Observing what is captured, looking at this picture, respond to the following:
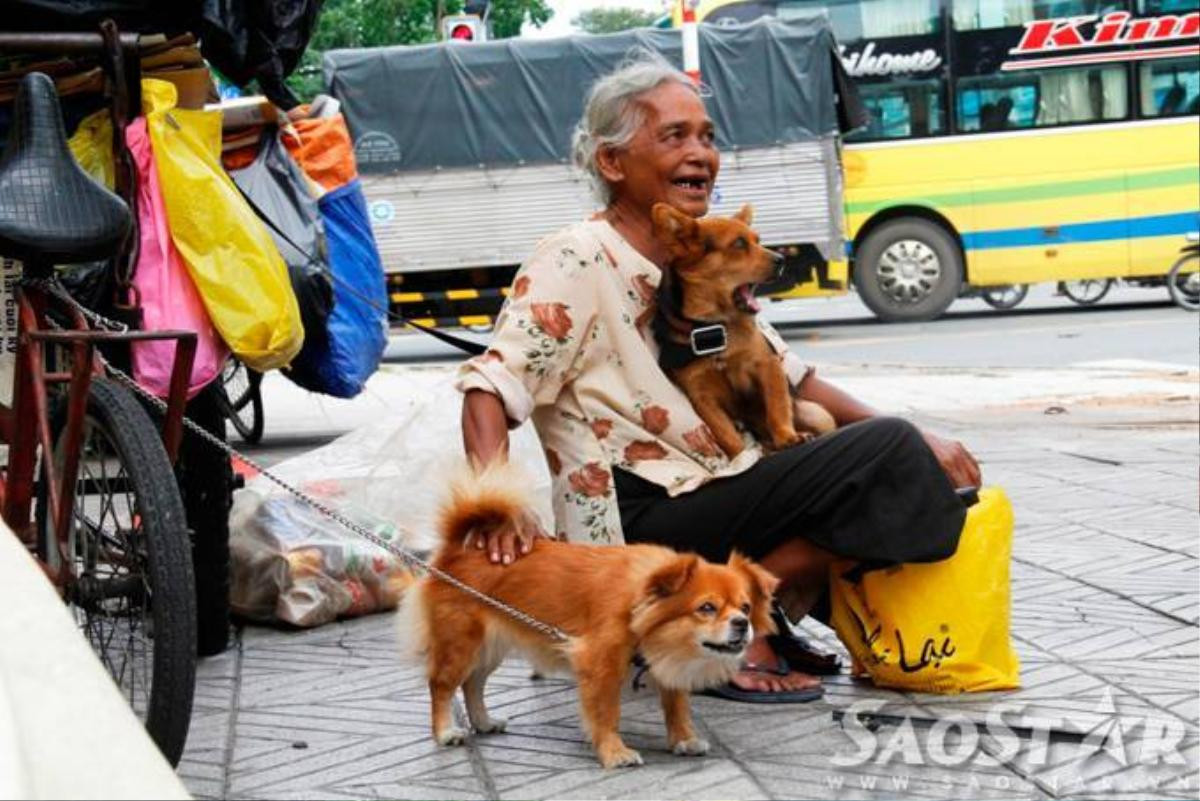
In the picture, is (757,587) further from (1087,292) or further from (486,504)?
(1087,292)

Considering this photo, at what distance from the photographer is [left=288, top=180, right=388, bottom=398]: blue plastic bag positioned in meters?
5.90

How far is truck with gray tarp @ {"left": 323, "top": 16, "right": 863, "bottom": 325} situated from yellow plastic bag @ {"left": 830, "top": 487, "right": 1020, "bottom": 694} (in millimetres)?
15074

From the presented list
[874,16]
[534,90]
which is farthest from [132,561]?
[874,16]

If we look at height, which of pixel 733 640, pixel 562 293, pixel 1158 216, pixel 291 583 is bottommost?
pixel 1158 216

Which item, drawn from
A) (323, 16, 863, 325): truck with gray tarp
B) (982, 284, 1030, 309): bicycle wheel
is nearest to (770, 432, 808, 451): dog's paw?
(323, 16, 863, 325): truck with gray tarp

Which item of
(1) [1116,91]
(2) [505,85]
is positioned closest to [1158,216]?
(1) [1116,91]

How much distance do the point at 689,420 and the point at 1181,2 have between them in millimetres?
18493

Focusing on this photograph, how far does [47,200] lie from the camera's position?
3.56 meters

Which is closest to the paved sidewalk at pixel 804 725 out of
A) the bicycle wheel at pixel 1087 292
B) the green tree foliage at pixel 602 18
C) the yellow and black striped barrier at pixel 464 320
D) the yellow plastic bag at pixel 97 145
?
the yellow plastic bag at pixel 97 145

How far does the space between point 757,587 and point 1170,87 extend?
18537mm

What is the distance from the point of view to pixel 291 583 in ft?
17.0

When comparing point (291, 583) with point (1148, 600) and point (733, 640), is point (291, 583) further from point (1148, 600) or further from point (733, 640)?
point (1148, 600)

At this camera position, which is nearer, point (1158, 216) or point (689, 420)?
point (689, 420)

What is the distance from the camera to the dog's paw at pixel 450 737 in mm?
3801
